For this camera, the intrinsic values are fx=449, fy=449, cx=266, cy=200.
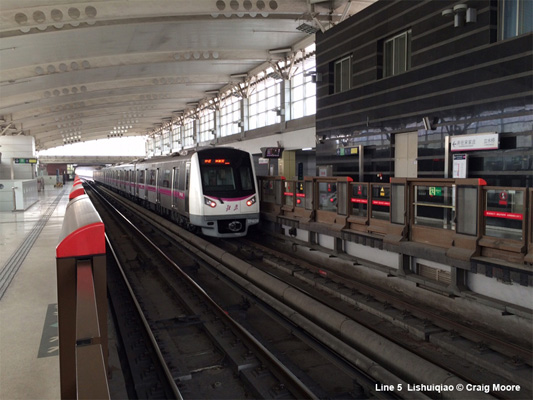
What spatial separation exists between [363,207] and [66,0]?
11.7 metres

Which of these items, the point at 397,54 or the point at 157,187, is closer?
the point at 397,54

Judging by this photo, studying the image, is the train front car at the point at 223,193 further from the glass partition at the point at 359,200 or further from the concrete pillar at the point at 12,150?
the concrete pillar at the point at 12,150

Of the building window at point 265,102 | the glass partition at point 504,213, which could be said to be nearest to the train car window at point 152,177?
the building window at point 265,102

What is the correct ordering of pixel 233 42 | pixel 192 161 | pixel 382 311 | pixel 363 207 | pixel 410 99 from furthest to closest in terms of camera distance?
pixel 233 42, pixel 192 161, pixel 410 99, pixel 363 207, pixel 382 311

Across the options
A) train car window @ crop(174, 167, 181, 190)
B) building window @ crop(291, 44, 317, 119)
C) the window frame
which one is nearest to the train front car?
train car window @ crop(174, 167, 181, 190)

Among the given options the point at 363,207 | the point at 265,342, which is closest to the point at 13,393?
the point at 265,342

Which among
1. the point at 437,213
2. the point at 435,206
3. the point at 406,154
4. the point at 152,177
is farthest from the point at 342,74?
the point at 152,177

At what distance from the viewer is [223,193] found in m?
13.0

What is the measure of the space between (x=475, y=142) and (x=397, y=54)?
412 cm

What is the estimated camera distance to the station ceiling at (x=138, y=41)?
580 inches

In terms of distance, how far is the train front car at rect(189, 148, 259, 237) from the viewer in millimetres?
12867

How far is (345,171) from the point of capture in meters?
14.9

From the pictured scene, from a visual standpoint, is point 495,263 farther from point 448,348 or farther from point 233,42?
point 233,42

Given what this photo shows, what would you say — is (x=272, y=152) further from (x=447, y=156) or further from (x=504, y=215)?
(x=504, y=215)
